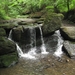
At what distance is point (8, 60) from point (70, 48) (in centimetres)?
358

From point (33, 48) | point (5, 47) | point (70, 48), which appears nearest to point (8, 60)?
point (5, 47)

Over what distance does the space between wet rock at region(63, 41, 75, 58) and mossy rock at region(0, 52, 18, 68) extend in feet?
9.58

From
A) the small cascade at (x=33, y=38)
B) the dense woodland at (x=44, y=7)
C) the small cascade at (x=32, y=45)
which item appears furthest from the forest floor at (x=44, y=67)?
the dense woodland at (x=44, y=7)

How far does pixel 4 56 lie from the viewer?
7.48 meters

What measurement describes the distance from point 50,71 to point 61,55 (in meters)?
2.08

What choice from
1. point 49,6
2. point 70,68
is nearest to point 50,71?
point 70,68

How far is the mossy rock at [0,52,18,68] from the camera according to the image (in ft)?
23.5

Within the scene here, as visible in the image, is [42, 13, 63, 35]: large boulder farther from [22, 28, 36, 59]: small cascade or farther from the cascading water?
[22, 28, 36, 59]: small cascade

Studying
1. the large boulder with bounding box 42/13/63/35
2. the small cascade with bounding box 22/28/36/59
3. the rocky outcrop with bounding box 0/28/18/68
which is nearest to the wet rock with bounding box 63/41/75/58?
the large boulder with bounding box 42/13/63/35

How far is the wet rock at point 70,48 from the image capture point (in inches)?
326

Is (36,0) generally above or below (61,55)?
above

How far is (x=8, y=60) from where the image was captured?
737 cm

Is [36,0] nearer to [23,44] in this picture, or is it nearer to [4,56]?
[23,44]

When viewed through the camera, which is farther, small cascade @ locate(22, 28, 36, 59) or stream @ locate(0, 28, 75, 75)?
small cascade @ locate(22, 28, 36, 59)
